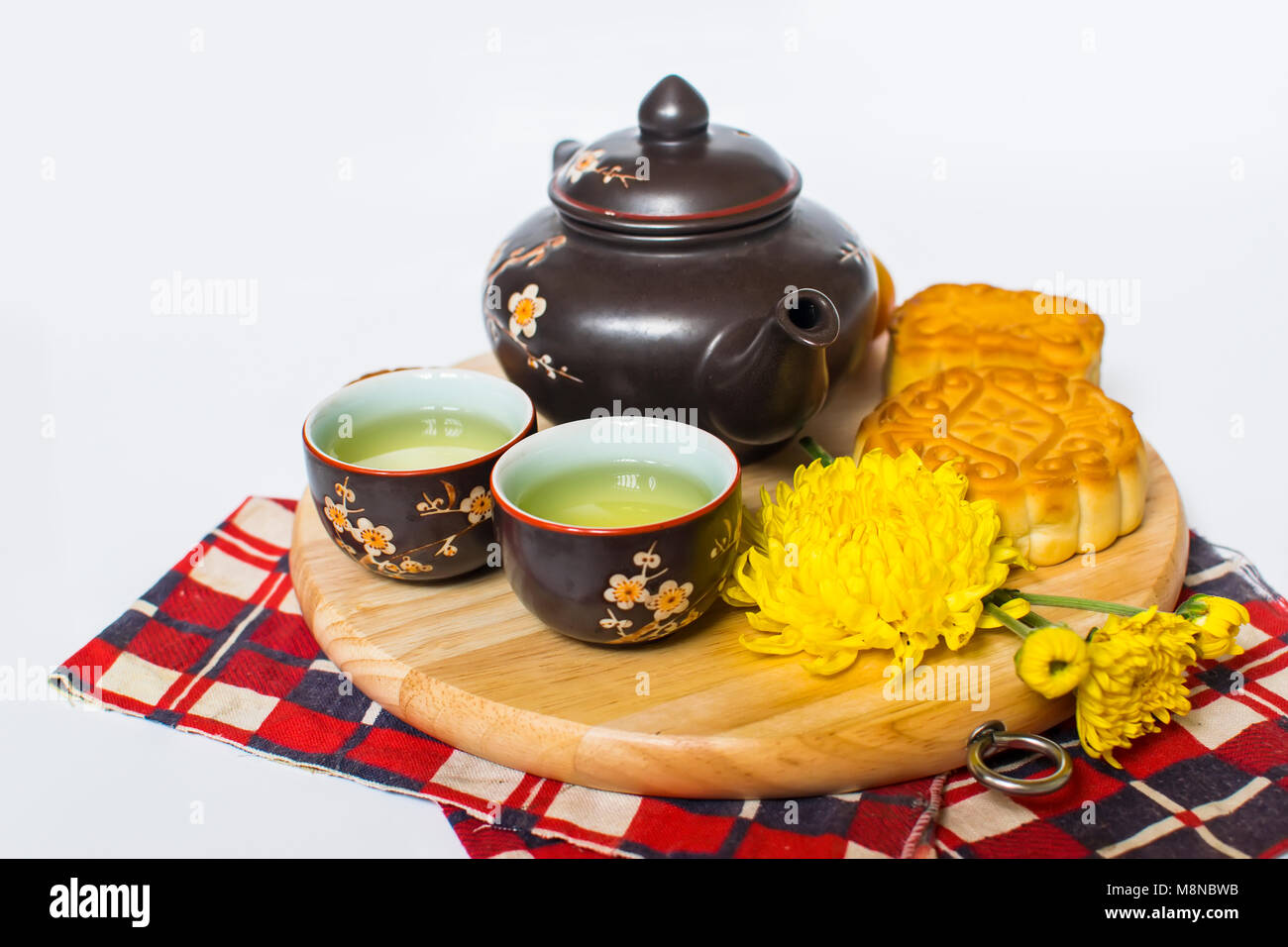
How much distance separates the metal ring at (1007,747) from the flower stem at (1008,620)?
0.27ft

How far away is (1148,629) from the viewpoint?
1.11 meters

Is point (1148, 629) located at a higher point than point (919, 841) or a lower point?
higher

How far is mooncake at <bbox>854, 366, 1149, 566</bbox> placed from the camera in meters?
1.29

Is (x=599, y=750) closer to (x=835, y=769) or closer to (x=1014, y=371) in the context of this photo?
(x=835, y=769)

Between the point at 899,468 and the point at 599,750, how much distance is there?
39cm

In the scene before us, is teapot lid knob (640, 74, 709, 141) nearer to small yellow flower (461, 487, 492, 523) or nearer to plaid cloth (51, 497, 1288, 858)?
small yellow flower (461, 487, 492, 523)

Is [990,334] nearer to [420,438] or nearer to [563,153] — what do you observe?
[563,153]

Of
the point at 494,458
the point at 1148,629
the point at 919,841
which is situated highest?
the point at 494,458

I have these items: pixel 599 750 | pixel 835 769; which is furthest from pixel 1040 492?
pixel 599 750

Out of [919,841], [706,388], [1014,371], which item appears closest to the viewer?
[919,841]

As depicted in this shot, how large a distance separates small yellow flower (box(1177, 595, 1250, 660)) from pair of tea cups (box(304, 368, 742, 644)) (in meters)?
0.42

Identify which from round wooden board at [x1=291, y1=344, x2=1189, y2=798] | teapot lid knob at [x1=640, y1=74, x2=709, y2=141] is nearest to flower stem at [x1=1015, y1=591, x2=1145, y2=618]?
round wooden board at [x1=291, y1=344, x2=1189, y2=798]

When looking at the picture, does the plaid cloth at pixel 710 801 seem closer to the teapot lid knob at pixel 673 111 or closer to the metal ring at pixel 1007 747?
the metal ring at pixel 1007 747

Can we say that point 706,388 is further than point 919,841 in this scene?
Yes
